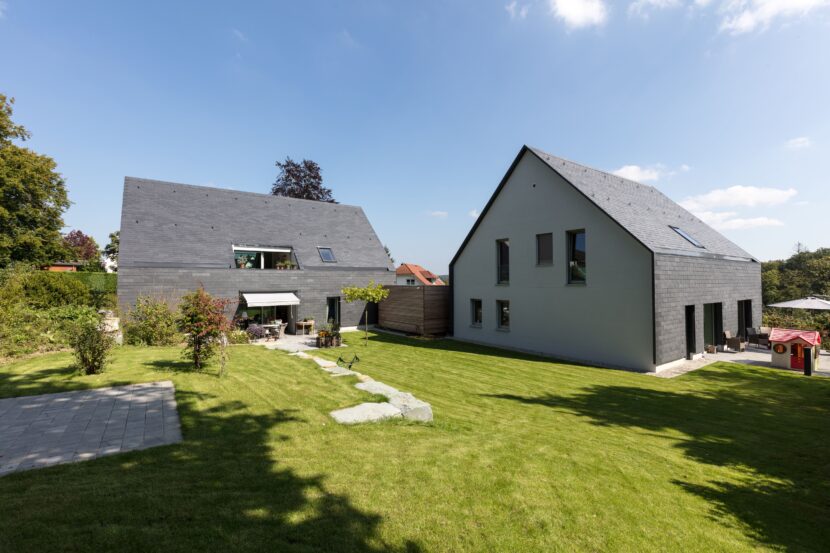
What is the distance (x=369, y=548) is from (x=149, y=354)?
1169 centimetres

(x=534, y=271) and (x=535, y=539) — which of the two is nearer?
(x=535, y=539)

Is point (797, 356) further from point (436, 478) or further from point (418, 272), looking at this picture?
point (418, 272)

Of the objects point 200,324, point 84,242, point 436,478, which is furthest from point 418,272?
point 84,242

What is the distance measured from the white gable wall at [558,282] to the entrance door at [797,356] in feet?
17.3

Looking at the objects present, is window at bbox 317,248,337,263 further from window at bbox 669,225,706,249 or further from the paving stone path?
window at bbox 669,225,706,249

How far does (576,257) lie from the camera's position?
559 inches

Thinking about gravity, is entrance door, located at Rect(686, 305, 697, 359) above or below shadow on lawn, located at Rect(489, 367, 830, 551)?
above

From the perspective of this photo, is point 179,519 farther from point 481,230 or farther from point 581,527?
point 481,230

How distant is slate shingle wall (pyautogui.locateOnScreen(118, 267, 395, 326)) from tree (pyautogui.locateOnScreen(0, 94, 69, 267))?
15747mm

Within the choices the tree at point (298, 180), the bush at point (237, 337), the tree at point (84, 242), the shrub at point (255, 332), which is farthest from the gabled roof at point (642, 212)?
the tree at point (84, 242)

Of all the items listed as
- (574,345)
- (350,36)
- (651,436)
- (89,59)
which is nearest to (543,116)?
(350,36)

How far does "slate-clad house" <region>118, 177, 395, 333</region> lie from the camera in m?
18.1

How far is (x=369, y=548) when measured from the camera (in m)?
2.87

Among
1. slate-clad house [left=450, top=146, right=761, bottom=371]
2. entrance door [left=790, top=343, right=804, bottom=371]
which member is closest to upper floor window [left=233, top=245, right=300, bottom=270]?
slate-clad house [left=450, top=146, right=761, bottom=371]
